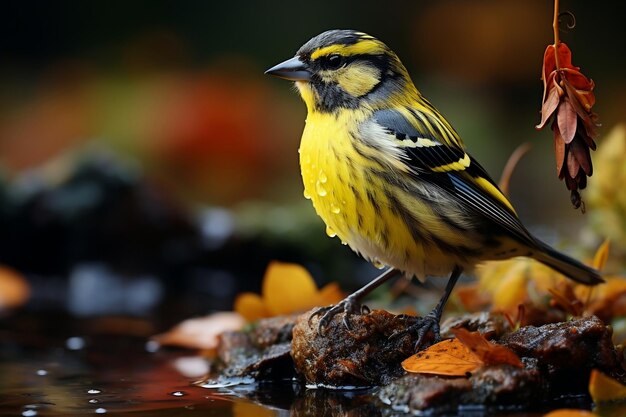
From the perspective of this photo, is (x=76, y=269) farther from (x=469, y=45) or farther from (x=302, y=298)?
(x=469, y=45)

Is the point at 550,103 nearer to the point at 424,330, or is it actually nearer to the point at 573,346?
the point at 573,346

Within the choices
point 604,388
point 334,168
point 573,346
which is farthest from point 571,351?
point 334,168

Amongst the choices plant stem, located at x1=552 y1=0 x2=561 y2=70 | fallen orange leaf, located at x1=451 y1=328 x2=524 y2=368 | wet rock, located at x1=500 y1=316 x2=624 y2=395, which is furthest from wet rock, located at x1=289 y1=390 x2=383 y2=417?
plant stem, located at x1=552 y1=0 x2=561 y2=70

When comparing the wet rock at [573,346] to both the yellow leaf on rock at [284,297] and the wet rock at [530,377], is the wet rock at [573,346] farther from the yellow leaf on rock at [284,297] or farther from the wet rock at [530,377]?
the yellow leaf on rock at [284,297]

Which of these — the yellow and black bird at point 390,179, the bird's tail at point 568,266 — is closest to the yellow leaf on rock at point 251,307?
the yellow and black bird at point 390,179

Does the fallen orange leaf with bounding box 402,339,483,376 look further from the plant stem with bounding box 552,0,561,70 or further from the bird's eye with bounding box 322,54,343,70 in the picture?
the bird's eye with bounding box 322,54,343,70

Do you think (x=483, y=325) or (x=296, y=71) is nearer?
(x=483, y=325)

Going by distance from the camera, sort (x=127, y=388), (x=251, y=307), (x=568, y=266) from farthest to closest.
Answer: (x=251, y=307) < (x=568, y=266) < (x=127, y=388)
